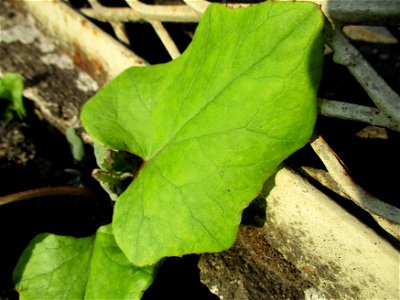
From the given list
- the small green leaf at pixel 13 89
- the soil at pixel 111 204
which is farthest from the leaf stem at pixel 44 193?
the small green leaf at pixel 13 89

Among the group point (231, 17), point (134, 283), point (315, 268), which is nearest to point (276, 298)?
point (315, 268)

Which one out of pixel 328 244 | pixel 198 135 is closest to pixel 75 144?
pixel 198 135

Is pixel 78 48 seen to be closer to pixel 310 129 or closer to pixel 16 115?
pixel 16 115

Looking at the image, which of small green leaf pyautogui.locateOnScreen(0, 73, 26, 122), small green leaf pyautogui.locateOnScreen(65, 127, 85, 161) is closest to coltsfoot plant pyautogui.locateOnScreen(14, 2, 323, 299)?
small green leaf pyautogui.locateOnScreen(65, 127, 85, 161)

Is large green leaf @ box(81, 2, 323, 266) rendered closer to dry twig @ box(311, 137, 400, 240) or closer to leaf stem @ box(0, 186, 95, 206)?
dry twig @ box(311, 137, 400, 240)

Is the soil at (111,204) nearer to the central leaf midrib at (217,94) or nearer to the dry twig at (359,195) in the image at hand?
the dry twig at (359,195)

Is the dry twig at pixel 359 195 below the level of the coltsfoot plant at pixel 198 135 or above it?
below

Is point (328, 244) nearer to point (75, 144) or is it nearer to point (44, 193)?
point (44, 193)
